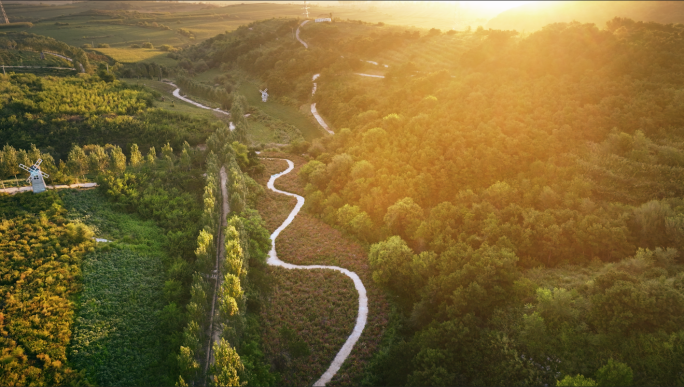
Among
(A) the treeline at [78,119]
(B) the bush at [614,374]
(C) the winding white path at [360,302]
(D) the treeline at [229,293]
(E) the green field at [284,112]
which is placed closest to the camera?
(B) the bush at [614,374]

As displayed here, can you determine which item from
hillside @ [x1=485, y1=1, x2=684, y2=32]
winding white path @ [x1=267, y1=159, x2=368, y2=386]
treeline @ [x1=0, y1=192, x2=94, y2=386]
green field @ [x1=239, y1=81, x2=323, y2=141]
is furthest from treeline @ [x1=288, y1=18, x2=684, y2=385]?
treeline @ [x1=0, y1=192, x2=94, y2=386]

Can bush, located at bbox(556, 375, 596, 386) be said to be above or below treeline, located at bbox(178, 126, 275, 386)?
above

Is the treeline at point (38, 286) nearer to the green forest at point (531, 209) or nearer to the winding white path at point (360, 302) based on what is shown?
the winding white path at point (360, 302)

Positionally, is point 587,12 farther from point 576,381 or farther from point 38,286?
point 38,286

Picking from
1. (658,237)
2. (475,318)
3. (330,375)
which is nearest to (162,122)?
(330,375)

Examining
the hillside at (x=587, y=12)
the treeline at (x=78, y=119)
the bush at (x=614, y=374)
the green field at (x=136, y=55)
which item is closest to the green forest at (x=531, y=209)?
the bush at (x=614, y=374)

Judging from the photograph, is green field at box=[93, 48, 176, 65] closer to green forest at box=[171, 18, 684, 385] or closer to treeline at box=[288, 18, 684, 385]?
green forest at box=[171, 18, 684, 385]
